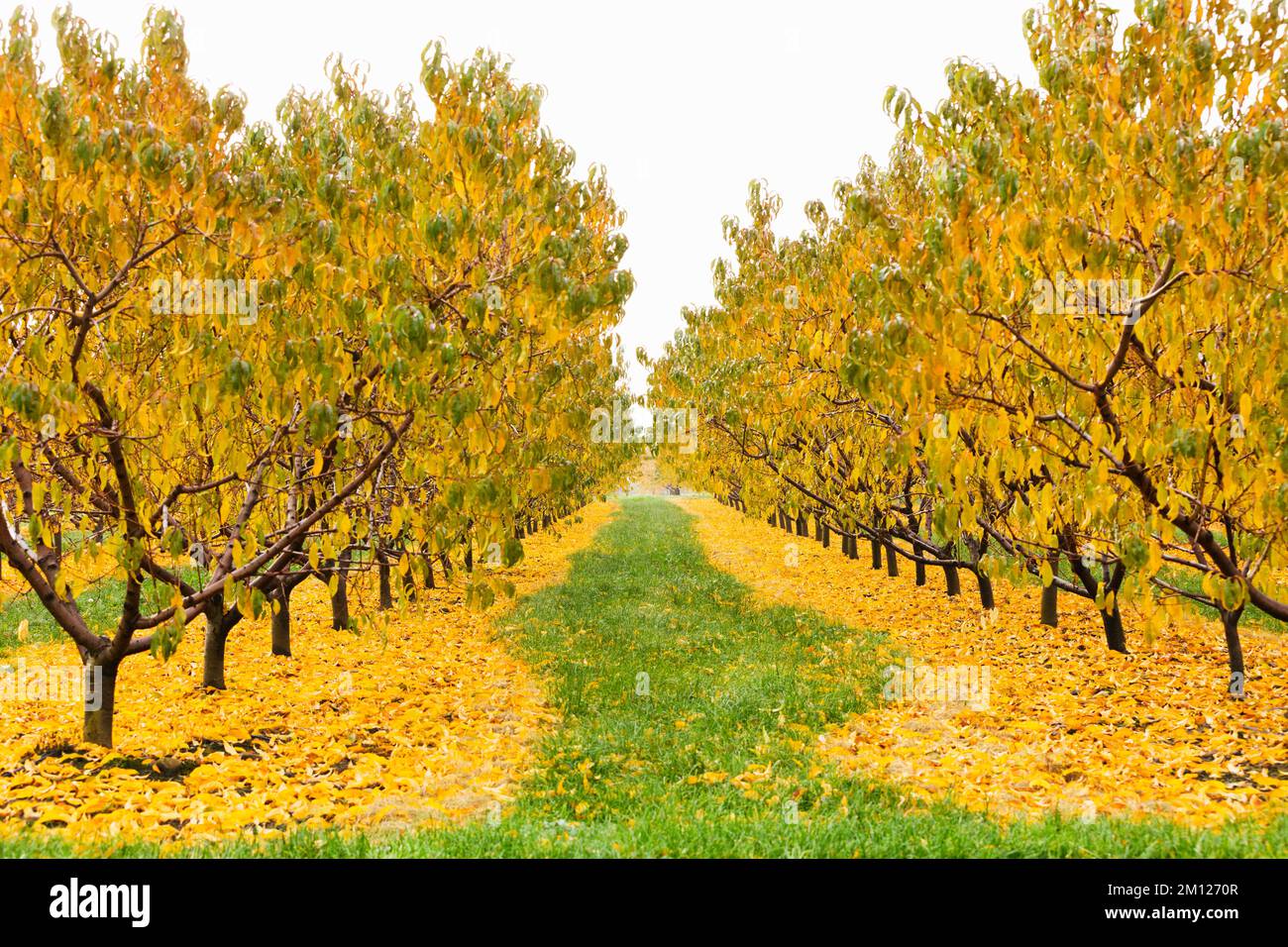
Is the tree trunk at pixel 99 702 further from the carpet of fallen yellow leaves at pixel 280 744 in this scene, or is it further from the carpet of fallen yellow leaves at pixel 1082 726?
the carpet of fallen yellow leaves at pixel 1082 726

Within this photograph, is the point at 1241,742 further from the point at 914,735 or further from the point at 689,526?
the point at 689,526

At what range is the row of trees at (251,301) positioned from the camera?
476 cm

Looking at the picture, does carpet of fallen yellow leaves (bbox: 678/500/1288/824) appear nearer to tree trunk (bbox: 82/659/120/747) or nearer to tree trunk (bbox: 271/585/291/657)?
tree trunk (bbox: 82/659/120/747)

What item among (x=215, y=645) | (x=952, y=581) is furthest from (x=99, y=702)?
(x=952, y=581)

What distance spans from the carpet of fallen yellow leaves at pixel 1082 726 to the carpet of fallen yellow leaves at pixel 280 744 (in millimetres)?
3773

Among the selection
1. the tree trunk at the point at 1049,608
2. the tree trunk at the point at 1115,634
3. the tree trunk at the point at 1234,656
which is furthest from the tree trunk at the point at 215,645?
the tree trunk at the point at 1049,608

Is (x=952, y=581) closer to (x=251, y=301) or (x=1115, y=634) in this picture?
(x=1115, y=634)

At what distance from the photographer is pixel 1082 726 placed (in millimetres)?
7637

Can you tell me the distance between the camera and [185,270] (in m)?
5.73

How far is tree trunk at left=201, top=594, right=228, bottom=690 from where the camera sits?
8.38 meters

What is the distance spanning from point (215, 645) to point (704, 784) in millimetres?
5820

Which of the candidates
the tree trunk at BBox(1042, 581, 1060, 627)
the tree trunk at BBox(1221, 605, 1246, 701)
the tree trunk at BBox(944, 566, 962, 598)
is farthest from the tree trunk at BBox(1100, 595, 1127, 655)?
the tree trunk at BBox(944, 566, 962, 598)
